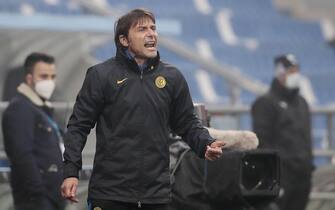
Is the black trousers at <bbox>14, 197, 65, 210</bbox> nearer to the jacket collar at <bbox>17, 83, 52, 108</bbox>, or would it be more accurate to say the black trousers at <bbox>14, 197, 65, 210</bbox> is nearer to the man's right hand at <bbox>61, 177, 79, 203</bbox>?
the jacket collar at <bbox>17, 83, 52, 108</bbox>

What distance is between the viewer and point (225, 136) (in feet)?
18.4

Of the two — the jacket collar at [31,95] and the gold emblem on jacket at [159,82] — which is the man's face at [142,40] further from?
the jacket collar at [31,95]

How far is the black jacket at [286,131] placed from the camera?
8.66m

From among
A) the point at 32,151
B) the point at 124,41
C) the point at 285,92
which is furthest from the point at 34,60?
the point at 285,92

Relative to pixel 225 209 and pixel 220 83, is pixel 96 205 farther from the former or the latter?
pixel 220 83

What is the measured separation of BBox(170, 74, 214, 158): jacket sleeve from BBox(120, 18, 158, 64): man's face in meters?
0.19

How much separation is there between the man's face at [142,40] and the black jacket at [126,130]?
4 cm

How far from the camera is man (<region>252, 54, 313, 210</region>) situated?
8602 millimetres

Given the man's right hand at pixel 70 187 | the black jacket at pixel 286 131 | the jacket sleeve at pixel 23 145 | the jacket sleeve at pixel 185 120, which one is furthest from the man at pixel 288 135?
the man's right hand at pixel 70 187

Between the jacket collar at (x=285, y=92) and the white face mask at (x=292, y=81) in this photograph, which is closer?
the jacket collar at (x=285, y=92)

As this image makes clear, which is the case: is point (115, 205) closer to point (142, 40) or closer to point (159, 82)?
point (159, 82)

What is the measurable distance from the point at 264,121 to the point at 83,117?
4407 mm

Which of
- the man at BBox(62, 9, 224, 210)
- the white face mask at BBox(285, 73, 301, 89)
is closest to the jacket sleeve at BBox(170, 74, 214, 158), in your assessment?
the man at BBox(62, 9, 224, 210)

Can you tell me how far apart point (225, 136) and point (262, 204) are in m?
0.44
